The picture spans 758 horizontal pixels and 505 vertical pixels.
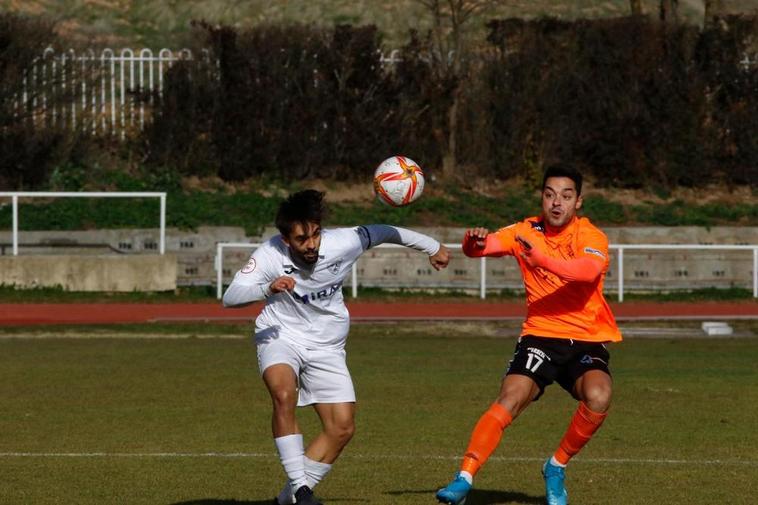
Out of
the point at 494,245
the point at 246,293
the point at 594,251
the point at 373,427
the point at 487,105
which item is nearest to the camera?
the point at 246,293

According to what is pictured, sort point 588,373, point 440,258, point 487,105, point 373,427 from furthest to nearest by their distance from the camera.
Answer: point 487,105 < point 373,427 < point 440,258 < point 588,373

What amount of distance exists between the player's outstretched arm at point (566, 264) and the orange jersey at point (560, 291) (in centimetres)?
18

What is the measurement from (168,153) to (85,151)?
1858 mm

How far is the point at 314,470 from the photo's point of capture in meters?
8.19

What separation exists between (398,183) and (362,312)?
47.8 ft

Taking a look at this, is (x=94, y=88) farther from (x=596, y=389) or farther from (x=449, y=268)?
(x=596, y=389)

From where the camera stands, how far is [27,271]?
25.0 m

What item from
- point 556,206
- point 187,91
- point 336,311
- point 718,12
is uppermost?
point 718,12

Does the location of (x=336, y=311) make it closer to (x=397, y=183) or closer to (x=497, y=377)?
(x=397, y=183)

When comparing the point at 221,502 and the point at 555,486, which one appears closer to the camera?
the point at 555,486

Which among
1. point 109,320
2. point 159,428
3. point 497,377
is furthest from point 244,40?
point 159,428

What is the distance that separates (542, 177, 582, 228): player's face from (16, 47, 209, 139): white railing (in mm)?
24061

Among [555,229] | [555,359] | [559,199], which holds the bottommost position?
[555,359]

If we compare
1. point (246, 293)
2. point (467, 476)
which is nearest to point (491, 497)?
point (467, 476)
